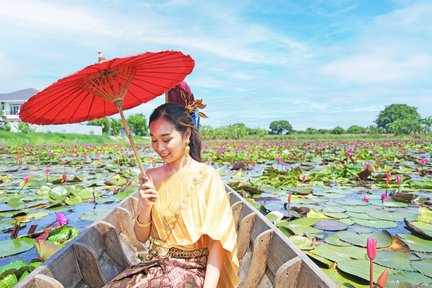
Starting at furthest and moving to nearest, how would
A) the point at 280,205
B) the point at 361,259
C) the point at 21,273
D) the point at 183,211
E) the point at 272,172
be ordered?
the point at 272,172 → the point at 280,205 → the point at 361,259 → the point at 21,273 → the point at 183,211

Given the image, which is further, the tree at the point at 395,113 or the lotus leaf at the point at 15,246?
the tree at the point at 395,113

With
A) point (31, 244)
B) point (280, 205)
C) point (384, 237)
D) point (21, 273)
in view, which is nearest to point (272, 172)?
point (280, 205)

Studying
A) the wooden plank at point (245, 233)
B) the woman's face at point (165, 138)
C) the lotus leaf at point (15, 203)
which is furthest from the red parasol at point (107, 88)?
the lotus leaf at point (15, 203)

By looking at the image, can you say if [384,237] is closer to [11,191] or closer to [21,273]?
[21,273]

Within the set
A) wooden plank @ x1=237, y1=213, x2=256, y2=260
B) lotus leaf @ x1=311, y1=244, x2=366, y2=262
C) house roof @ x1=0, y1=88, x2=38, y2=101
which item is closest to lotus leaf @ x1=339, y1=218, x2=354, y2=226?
lotus leaf @ x1=311, y1=244, x2=366, y2=262

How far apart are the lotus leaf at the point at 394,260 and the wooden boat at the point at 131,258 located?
0.81 meters

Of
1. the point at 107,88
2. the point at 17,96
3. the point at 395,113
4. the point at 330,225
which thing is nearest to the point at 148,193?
the point at 107,88

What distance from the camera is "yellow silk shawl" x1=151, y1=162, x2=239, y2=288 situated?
1426 millimetres

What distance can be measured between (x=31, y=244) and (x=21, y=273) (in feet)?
2.83

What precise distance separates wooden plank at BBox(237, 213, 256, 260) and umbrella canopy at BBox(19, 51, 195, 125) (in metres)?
1.07

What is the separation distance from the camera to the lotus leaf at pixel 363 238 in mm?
2527

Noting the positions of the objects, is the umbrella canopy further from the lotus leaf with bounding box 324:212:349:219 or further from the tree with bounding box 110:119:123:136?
the tree with bounding box 110:119:123:136

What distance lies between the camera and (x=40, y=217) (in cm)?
358

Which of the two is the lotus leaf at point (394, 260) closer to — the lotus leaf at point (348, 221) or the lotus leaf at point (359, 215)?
the lotus leaf at point (348, 221)
